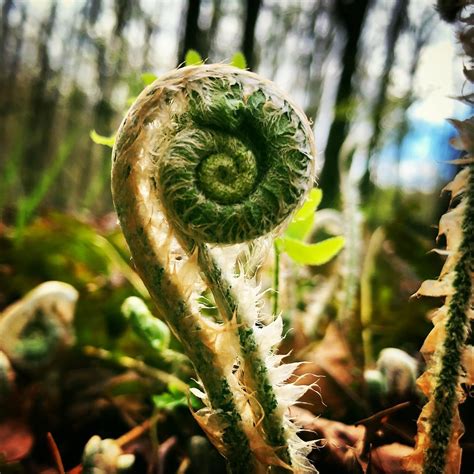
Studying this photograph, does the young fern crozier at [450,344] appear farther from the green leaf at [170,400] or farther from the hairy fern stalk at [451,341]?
the green leaf at [170,400]


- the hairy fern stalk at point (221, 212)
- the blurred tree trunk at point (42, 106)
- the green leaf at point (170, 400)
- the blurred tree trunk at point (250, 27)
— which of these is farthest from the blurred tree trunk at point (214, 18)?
the hairy fern stalk at point (221, 212)

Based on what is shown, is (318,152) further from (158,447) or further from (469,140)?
(158,447)

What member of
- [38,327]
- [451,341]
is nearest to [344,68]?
[38,327]

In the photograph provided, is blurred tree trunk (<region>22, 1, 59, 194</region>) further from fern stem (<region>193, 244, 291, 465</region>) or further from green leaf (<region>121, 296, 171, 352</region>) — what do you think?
fern stem (<region>193, 244, 291, 465</region>)

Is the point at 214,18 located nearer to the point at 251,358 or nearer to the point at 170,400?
the point at 170,400

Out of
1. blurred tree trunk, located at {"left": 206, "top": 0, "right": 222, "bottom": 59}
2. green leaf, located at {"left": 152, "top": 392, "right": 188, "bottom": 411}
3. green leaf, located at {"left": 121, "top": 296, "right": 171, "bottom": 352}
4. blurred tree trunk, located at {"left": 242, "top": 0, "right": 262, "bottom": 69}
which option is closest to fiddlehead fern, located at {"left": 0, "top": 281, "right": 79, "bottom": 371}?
green leaf, located at {"left": 121, "top": 296, "right": 171, "bottom": 352}

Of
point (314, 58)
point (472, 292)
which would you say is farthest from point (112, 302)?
point (314, 58)
